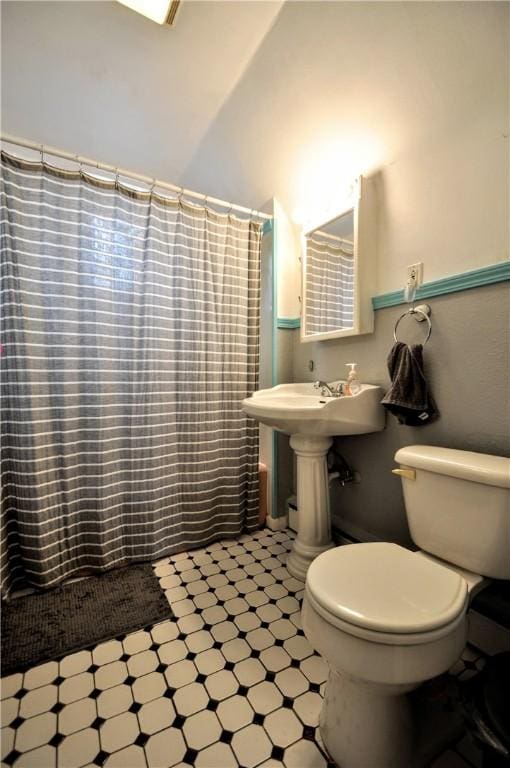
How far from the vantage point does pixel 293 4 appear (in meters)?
1.09

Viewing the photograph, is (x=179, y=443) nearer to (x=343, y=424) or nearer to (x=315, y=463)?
(x=315, y=463)

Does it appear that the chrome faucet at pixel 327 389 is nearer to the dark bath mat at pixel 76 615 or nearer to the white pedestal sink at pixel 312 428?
the white pedestal sink at pixel 312 428

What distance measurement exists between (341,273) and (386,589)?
1.28 meters

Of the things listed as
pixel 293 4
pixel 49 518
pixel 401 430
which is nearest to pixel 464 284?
pixel 401 430

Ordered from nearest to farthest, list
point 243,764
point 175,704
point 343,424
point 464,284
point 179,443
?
point 243,764 → point 175,704 → point 464,284 → point 343,424 → point 179,443

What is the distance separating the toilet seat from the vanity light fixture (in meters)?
1.85

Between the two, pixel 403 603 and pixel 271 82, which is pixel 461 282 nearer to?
pixel 403 603

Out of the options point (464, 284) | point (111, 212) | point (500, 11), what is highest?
point (500, 11)

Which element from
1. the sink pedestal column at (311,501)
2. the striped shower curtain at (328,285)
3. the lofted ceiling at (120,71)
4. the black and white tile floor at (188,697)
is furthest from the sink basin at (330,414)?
the lofted ceiling at (120,71)

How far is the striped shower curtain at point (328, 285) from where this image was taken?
1460mm

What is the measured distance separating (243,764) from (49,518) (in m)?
1.11

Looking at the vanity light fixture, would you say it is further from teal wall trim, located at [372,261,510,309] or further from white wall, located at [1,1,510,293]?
teal wall trim, located at [372,261,510,309]

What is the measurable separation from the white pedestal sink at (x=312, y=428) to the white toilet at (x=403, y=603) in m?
0.30

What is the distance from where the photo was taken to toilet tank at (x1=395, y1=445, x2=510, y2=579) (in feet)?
2.77
